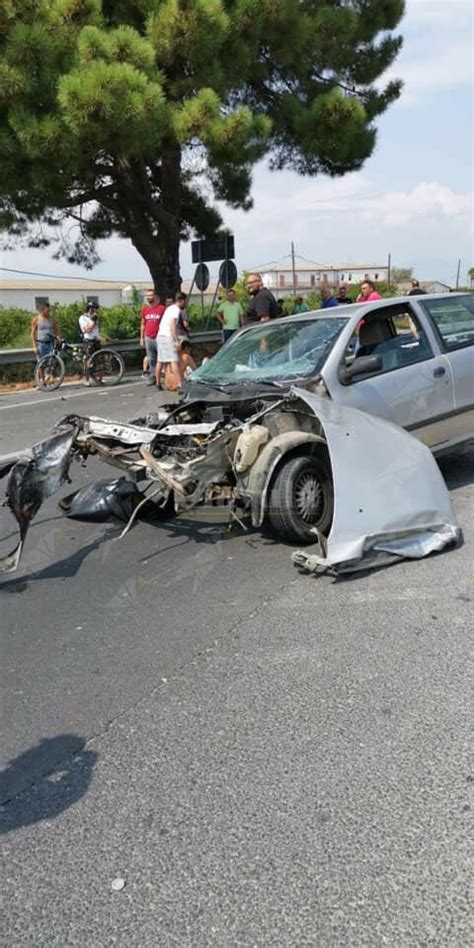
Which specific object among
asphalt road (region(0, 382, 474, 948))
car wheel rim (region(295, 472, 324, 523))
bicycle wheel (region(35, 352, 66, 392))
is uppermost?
bicycle wheel (region(35, 352, 66, 392))

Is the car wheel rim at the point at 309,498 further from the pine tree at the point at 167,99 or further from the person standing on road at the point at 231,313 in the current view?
the pine tree at the point at 167,99

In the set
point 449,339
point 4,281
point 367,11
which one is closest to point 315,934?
point 449,339

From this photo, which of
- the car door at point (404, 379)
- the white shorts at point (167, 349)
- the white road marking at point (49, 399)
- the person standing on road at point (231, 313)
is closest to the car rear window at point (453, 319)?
the car door at point (404, 379)

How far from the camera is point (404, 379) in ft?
20.0

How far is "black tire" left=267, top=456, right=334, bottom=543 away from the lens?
4957mm

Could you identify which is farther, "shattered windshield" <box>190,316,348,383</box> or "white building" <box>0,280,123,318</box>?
"white building" <box>0,280,123,318</box>

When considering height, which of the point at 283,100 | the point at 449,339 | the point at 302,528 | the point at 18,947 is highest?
the point at 283,100

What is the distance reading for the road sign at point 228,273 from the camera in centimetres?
1939

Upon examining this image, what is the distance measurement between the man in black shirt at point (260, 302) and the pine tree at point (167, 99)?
16.0ft

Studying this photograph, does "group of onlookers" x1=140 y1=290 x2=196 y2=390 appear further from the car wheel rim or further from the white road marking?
the car wheel rim

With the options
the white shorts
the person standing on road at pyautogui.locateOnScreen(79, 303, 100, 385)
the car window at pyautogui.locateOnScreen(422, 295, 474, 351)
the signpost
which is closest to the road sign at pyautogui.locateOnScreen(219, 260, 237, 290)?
the signpost

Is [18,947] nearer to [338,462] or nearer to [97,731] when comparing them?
[97,731]

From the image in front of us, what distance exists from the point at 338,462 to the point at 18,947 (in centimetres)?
325

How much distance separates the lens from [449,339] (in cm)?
664
